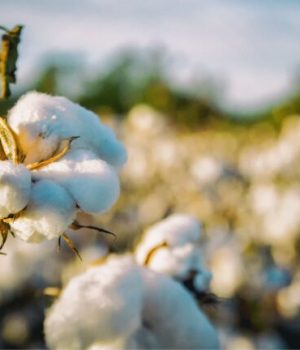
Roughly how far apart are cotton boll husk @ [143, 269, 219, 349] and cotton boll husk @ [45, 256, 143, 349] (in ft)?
0.08

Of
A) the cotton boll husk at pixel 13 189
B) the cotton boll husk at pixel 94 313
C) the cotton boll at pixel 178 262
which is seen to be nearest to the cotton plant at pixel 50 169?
the cotton boll husk at pixel 13 189

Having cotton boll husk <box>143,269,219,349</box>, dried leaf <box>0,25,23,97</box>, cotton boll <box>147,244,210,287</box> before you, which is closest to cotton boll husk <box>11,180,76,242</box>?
dried leaf <box>0,25,23,97</box>

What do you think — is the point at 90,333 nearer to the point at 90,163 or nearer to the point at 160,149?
the point at 90,163

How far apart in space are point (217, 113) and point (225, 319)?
14.2 m

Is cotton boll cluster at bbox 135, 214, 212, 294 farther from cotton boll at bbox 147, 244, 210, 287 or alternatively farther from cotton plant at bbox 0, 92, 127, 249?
cotton plant at bbox 0, 92, 127, 249

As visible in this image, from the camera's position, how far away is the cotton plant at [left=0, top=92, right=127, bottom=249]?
2.38ft

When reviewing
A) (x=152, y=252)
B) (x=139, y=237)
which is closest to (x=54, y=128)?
(x=152, y=252)

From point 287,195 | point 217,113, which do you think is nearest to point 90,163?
point 287,195

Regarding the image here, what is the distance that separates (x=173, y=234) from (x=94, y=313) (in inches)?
10.8

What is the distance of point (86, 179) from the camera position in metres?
0.75

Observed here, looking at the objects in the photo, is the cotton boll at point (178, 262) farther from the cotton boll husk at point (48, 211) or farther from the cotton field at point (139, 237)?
the cotton boll husk at point (48, 211)

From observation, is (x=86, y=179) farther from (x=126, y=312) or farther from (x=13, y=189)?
(x=126, y=312)

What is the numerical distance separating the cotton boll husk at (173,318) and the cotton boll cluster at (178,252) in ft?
0.29

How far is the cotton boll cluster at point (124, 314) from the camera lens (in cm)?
94
